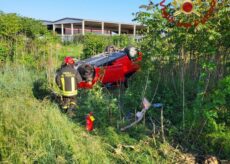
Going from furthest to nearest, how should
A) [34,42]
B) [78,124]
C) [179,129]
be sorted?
[34,42] → [78,124] → [179,129]

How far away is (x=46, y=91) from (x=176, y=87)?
132 inches

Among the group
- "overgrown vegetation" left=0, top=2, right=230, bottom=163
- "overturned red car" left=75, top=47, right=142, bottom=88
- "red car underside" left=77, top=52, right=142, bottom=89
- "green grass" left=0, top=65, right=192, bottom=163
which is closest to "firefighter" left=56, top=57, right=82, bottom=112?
"overgrown vegetation" left=0, top=2, right=230, bottom=163

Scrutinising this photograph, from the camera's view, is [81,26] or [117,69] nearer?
[117,69]

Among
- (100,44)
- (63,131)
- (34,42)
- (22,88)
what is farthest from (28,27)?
(63,131)

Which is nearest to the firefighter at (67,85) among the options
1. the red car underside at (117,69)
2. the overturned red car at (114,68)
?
the overturned red car at (114,68)

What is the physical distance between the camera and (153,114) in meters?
5.88

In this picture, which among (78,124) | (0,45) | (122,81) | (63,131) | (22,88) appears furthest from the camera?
(0,45)

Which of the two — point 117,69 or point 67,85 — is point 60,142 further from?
point 117,69

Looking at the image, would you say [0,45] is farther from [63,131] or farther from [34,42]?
[63,131]

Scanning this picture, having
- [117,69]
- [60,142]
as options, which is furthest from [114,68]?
[60,142]

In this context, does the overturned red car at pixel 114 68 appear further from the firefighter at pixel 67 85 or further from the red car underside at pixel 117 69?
the firefighter at pixel 67 85

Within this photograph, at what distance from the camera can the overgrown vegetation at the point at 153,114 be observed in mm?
4272

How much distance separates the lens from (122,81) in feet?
29.7

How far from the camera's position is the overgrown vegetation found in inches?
168
